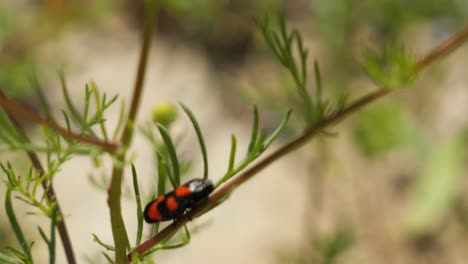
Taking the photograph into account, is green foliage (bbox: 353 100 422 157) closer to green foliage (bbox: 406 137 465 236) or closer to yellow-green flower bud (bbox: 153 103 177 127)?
green foliage (bbox: 406 137 465 236)

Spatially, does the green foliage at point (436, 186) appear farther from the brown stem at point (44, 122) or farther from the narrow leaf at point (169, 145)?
the brown stem at point (44, 122)

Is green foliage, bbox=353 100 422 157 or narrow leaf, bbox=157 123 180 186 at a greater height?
narrow leaf, bbox=157 123 180 186

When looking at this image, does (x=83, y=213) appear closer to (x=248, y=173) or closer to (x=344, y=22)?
(x=344, y=22)

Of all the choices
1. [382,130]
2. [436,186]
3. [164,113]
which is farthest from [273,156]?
[436,186]

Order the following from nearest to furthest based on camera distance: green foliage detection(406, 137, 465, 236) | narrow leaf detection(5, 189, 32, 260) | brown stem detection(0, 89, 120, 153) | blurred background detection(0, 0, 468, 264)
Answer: brown stem detection(0, 89, 120, 153)
narrow leaf detection(5, 189, 32, 260)
blurred background detection(0, 0, 468, 264)
green foliage detection(406, 137, 465, 236)

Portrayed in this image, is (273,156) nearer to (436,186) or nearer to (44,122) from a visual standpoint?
(44,122)

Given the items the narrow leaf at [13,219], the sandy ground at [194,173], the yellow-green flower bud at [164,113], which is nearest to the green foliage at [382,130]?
the sandy ground at [194,173]

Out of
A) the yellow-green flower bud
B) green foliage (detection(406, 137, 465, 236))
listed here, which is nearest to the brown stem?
the yellow-green flower bud
